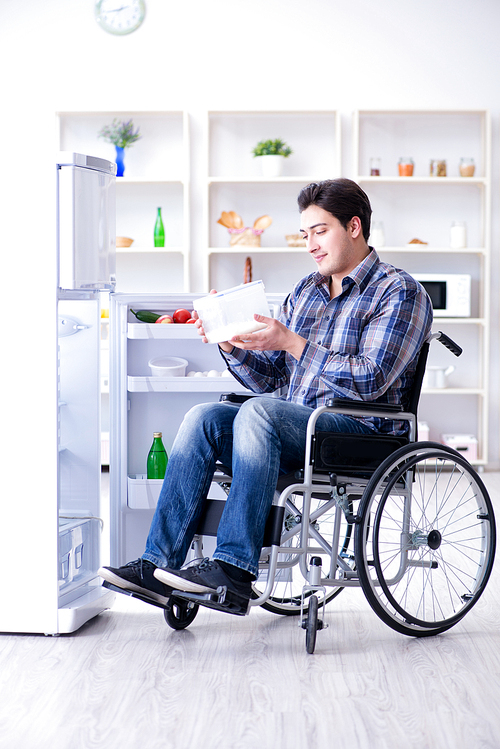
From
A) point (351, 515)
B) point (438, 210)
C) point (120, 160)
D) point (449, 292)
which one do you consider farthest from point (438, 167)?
point (351, 515)

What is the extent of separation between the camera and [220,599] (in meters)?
1.73

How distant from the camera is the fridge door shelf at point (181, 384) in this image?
7.96 ft

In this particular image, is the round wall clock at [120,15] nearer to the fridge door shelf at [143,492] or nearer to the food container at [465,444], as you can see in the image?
the food container at [465,444]

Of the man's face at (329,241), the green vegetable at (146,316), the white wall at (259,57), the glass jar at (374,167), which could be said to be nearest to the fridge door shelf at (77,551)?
the green vegetable at (146,316)

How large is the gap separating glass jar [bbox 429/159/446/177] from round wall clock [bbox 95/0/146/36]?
2026 mm

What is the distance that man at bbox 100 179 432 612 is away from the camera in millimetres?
1774

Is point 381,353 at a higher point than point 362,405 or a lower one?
higher

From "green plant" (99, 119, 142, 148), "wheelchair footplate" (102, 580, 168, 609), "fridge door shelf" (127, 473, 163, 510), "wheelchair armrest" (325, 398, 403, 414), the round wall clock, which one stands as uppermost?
the round wall clock

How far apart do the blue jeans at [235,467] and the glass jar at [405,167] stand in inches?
125

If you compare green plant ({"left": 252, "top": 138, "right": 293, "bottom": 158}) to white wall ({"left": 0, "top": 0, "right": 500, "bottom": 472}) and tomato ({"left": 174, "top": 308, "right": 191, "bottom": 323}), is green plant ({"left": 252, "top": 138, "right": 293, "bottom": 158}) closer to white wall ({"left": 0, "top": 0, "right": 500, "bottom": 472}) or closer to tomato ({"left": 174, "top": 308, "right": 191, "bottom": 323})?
white wall ({"left": 0, "top": 0, "right": 500, "bottom": 472})

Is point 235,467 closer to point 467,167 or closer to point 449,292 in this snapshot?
point 449,292

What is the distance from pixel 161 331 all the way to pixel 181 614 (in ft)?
2.86

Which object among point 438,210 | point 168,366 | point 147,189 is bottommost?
point 168,366

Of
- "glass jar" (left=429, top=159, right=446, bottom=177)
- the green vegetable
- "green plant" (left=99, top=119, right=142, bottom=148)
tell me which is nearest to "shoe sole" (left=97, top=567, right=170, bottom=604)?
the green vegetable
